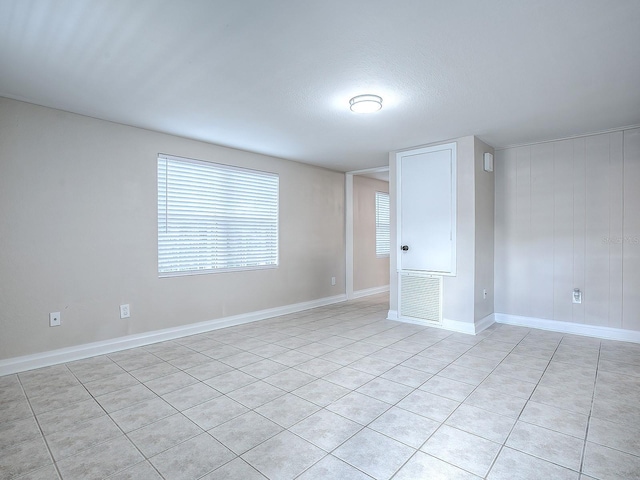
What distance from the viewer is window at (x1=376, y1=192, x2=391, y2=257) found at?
715cm

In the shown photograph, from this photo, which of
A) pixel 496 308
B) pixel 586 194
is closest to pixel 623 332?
pixel 496 308

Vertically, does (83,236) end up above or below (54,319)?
above

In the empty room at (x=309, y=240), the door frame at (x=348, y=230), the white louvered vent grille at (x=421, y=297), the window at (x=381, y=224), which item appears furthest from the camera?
the window at (x=381, y=224)

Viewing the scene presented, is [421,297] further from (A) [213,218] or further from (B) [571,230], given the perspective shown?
(A) [213,218]

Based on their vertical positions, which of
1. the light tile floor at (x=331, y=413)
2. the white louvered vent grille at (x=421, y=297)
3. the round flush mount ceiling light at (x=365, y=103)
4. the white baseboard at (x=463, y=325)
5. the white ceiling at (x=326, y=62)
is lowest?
the light tile floor at (x=331, y=413)

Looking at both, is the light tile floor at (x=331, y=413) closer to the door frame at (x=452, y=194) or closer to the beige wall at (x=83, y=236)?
the beige wall at (x=83, y=236)

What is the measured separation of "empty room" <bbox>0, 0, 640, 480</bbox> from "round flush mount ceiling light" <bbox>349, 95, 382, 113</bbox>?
19 mm

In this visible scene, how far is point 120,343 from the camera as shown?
3.50m

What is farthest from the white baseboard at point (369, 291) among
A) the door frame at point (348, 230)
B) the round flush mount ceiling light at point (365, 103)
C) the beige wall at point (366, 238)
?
the round flush mount ceiling light at point (365, 103)

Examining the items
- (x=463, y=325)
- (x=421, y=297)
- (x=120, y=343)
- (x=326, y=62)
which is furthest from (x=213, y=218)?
(x=463, y=325)

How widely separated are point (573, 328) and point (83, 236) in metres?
5.45

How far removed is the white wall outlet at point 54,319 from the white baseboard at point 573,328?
16.4 feet

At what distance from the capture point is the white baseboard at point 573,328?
376cm

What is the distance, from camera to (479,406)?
230 cm
